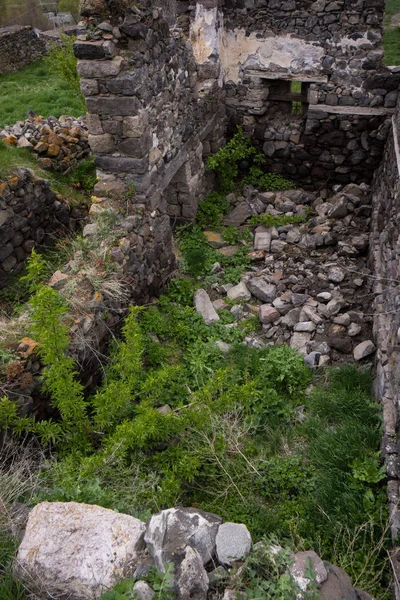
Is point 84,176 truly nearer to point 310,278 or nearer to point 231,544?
point 310,278

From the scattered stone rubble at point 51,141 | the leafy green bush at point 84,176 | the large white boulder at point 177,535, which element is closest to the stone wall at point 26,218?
the leafy green bush at point 84,176

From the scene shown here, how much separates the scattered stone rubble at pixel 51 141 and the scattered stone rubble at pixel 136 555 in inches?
222

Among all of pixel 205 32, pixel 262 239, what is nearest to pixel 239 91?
pixel 205 32

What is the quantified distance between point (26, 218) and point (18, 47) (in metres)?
9.70

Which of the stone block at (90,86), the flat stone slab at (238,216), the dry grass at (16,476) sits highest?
the stone block at (90,86)

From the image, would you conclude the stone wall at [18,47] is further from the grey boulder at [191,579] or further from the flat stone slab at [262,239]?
the grey boulder at [191,579]

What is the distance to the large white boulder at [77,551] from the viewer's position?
101 inches

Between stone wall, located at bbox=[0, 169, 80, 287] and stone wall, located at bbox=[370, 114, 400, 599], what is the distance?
389 cm

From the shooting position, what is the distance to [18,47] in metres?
14.0

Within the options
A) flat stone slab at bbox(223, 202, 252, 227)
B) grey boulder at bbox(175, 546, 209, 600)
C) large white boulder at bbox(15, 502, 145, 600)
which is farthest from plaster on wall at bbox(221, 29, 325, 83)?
grey boulder at bbox(175, 546, 209, 600)

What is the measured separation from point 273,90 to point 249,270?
3287 millimetres

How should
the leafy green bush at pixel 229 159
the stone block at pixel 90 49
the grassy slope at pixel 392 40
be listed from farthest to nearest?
the grassy slope at pixel 392 40
the leafy green bush at pixel 229 159
the stone block at pixel 90 49

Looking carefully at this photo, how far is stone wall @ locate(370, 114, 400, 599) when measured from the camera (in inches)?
150

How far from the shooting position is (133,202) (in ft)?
18.7
